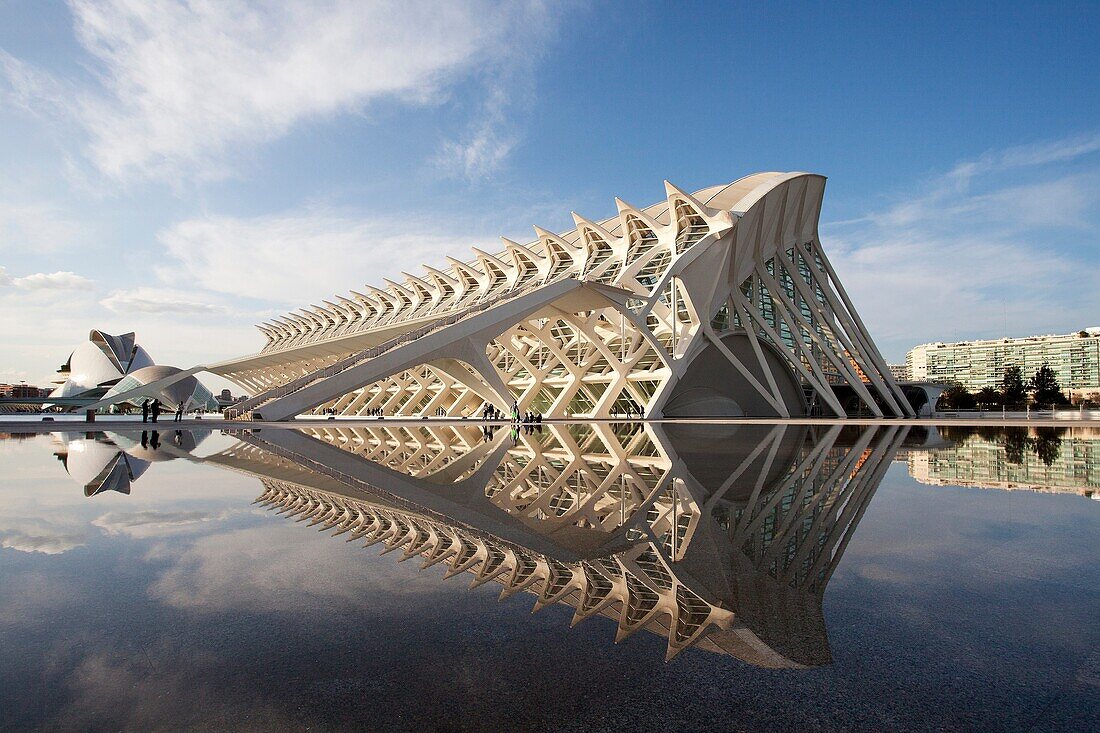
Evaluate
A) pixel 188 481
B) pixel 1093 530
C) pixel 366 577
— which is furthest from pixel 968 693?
pixel 188 481

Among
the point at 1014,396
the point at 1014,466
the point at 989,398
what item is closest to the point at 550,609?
the point at 1014,466

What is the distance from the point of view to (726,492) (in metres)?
6.72

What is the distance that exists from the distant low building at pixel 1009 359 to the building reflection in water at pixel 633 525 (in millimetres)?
108291

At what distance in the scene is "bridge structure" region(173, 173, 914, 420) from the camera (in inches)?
913

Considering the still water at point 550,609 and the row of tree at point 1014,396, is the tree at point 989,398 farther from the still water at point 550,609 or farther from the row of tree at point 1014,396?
the still water at point 550,609

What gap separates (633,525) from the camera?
5020 millimetres

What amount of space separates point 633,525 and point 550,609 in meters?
2.06

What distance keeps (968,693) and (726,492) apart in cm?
462

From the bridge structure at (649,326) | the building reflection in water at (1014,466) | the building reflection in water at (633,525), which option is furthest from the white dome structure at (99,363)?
the building reflection in water at (1014,466)

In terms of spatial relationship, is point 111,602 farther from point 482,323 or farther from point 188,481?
point 482,323

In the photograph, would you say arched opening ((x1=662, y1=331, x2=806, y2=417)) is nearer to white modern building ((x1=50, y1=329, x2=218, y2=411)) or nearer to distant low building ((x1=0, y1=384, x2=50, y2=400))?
white modern building ((x1=50, y1=329, x2=218, y2=411))

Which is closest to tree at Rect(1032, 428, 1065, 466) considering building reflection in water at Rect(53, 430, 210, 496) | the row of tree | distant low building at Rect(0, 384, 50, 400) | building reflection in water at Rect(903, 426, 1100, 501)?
building reflection in water at Rect(903, 426, 1100, 501)

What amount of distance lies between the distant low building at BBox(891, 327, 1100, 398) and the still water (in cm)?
11088

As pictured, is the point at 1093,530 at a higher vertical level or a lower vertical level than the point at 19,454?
higher
